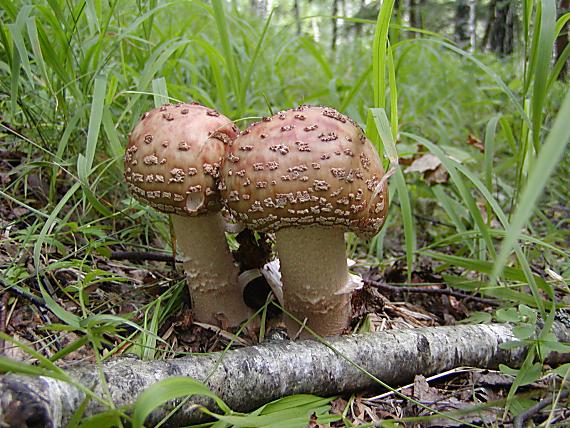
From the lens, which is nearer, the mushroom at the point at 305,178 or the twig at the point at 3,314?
the twig at the point at 3,314

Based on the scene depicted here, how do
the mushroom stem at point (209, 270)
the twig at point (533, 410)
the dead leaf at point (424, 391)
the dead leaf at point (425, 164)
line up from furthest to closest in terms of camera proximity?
the dead leaf at point (425, 164) → the mushroom stem at point (209, 270) → the dead leaf at point (424, 391) → the twig at point (533, 410)

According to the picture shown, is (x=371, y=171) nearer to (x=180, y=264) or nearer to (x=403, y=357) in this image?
(x=403, y=357)

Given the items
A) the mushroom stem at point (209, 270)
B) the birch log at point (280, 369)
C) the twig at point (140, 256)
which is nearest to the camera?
the birch log at point (280, 369)

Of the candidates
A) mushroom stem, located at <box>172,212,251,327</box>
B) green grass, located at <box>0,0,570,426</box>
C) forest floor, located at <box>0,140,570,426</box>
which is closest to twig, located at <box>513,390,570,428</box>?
forest floor, located at <box>0,140,570,426</box>

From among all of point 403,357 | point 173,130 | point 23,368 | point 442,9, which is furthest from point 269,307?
point 442,9

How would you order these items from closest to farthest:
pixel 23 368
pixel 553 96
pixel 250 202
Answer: pixel 23 368, pixel 250 202, pixel 553 96

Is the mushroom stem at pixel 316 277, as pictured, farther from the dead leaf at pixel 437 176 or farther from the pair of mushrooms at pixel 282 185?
the dead leaf at pixel 437 176

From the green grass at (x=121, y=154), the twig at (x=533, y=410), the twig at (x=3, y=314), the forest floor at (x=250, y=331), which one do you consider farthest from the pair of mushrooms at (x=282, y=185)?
the twig at (x=533, y=410)

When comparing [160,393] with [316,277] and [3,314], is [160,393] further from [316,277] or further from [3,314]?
[316,277]

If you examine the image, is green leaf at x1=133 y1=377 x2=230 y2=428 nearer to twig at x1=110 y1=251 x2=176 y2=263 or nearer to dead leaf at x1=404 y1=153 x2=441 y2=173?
twig at x1=110 y1=251 x2=176 y2=263
